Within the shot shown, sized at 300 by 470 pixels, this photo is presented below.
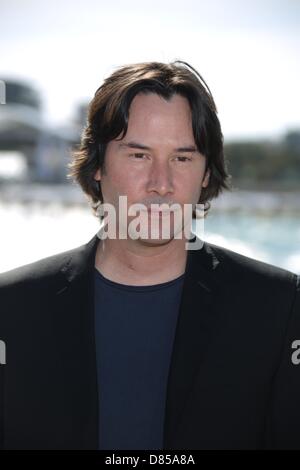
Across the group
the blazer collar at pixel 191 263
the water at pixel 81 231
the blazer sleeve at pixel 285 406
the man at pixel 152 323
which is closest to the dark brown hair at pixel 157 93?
the man at pixel 152 323

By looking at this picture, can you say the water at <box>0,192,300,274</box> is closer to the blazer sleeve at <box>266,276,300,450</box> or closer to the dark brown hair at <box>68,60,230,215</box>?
the dark brown hair at <box>68,60,230,215</box>

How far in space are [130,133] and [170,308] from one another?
0.61 metres

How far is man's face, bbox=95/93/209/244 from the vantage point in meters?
2.04

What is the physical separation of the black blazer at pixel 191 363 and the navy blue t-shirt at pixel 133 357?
0.14 feet

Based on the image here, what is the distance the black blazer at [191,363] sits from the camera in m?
1.95

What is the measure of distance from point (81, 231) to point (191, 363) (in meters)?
27.3

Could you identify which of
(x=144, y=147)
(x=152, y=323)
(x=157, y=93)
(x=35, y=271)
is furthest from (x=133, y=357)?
(x=157, y=93)

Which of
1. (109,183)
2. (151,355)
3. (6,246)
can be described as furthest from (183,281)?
(6,246)

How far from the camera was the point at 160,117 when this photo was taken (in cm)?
210

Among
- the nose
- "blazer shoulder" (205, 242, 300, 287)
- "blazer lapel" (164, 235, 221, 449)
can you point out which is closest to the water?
"blazer shoulder" (205, 242, 300, 287)

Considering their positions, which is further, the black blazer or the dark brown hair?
the dark brown hair

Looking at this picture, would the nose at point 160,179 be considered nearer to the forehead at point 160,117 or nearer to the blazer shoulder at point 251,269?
the forehead at point 160,117

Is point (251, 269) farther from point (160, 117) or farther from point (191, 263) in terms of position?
point (160, 117)

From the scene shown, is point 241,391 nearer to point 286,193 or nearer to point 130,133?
point 130,133
